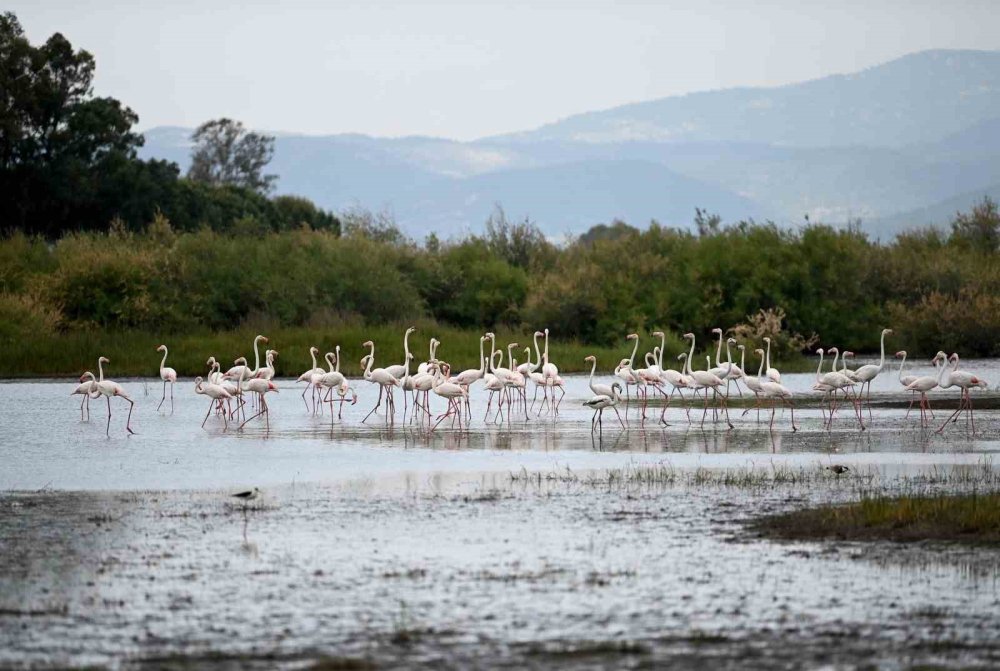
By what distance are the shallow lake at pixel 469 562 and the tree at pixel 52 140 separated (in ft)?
134

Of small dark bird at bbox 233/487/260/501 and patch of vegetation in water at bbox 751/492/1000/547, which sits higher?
small dark bird at bbox 233/487/260/501

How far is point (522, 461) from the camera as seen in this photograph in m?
17.8

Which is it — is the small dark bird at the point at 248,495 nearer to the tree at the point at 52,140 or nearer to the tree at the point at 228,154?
the tree at the point at 52,140

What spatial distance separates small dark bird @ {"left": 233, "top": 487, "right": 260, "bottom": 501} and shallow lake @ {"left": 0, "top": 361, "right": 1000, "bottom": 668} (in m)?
0.11

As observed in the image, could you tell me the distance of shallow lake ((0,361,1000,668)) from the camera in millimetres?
8508

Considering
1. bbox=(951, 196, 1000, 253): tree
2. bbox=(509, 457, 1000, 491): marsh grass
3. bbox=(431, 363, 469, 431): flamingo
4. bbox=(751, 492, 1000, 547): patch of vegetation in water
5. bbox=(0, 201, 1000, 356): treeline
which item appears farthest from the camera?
bbox=(951, 196, 1000, 253): tree

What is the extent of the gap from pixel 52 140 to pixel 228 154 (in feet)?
207

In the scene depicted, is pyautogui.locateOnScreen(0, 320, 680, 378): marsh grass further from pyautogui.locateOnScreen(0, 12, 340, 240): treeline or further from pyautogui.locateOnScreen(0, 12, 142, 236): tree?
pyautogui.locateOnScreen(0, 12, 142, 236): tree

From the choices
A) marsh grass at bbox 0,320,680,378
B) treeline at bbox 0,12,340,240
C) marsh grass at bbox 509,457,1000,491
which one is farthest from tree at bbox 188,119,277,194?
marsh grass at bbox 509,457,1000,491

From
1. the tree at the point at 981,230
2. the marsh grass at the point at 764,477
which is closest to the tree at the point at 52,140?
the tree at the point at 981,230

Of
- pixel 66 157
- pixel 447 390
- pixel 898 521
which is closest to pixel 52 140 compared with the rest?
pixel 66 157

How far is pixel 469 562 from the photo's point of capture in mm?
10938

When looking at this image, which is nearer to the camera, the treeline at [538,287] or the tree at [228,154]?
the treeline at [538,287]

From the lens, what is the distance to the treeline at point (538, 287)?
1533 inches
